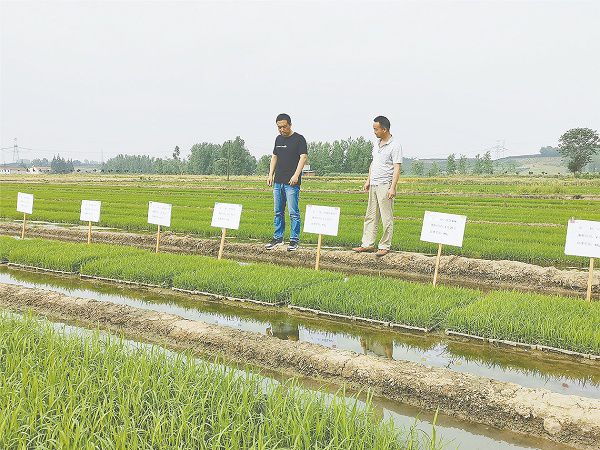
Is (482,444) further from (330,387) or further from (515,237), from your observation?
(515,237)

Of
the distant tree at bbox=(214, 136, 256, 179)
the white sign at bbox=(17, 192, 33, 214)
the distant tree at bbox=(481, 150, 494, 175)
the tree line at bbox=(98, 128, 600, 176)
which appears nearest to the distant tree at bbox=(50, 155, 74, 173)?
the tree line at bbox=(98, 128, 600, 176)

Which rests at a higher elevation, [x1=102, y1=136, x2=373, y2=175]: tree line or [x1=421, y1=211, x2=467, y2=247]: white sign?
[x1=102, y1=136, x2=373, y2=175]: tree line

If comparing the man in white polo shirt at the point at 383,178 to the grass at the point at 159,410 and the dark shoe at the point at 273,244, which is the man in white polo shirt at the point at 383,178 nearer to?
the dark shoe at the point at 273,244

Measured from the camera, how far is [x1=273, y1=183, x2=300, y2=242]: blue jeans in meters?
7.53

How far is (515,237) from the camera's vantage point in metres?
8.95

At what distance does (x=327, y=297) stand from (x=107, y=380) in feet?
7.77

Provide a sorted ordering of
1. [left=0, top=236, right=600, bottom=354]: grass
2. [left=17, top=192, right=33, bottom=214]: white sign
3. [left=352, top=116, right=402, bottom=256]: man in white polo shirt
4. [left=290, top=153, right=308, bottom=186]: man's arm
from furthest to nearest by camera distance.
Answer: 1. [left=17, top=192, right=33, bottom=214]: white sign
2. [left=290, top=153, right=308, bottom=186]: man's arm
3. [left=352, top=116, right=402, bottom=256]: man in white polo shirt
4. [left=0, top=236, right=600, bottom=354]: grass

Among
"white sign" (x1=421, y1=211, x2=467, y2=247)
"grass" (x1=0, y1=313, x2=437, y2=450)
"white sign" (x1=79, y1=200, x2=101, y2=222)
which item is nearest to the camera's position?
"grass" (x1=0, y1=313, x2=437, y2=450)

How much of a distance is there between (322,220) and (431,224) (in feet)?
4.40

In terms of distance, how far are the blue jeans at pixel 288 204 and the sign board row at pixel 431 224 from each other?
2.90 feet

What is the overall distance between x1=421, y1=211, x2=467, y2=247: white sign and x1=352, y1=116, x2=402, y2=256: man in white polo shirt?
3.30 feet

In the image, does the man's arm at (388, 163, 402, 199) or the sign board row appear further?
the man's arm at (388, 163, 402, 199)

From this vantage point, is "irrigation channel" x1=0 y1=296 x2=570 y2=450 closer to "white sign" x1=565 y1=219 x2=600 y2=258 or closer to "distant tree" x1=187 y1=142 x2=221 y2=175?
"white sign" x1=565 y1=219 x2=600 y2=258

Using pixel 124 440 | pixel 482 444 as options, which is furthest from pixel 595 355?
pixel 124 440
